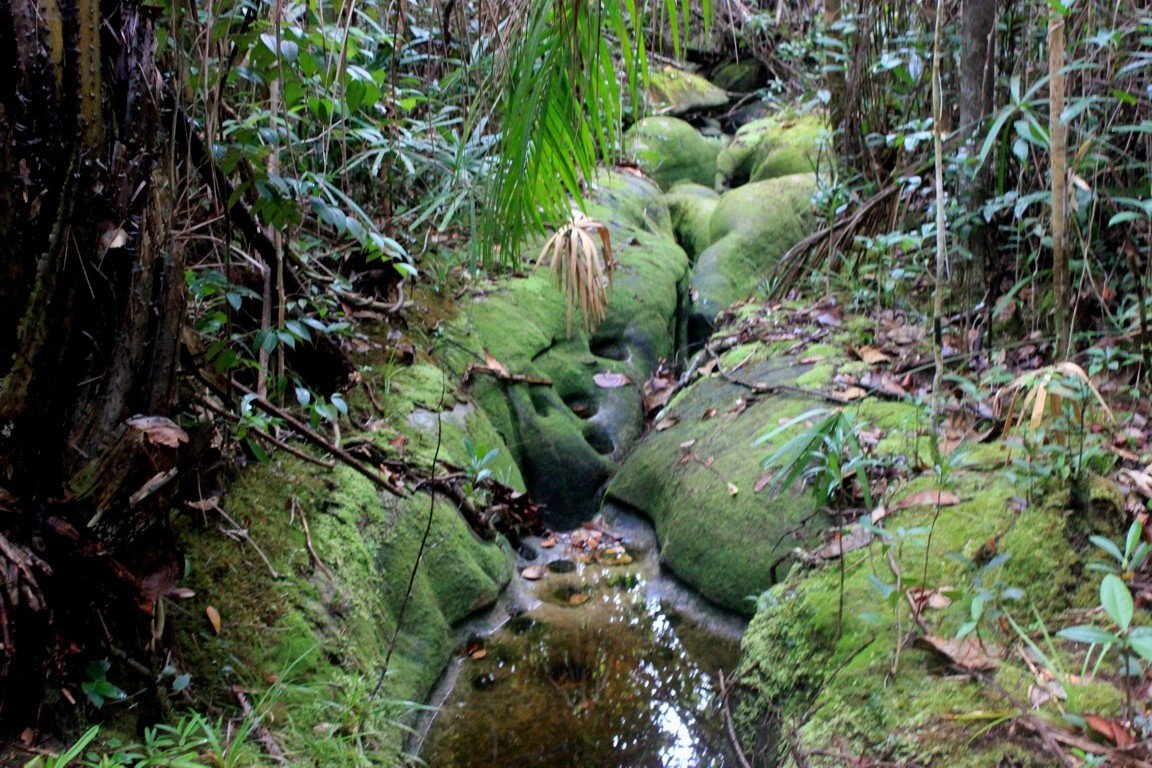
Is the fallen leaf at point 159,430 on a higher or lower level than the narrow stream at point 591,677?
higher

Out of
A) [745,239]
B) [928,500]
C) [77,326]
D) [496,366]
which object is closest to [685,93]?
[745,239]

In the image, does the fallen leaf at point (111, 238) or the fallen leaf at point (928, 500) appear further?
the fallen leaf at point (928, 500)

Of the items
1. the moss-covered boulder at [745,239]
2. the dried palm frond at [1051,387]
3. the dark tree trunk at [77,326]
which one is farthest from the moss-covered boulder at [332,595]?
the moss-covered boulder at [745,239]

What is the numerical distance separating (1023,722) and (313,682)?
1786 mm

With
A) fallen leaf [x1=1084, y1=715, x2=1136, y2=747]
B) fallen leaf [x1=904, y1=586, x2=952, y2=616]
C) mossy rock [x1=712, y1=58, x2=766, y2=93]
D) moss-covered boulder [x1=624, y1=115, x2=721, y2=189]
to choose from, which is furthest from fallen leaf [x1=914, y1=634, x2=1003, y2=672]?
mossy rock [x1=712, y1=58, x2=766, y2=93]

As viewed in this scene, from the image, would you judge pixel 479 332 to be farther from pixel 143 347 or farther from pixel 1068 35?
pixel 1068 35

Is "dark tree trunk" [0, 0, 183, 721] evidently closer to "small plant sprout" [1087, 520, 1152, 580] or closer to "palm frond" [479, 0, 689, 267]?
"palm frond" [479, 0, 689, 267]

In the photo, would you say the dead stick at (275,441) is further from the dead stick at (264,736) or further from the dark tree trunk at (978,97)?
the dark tree trunk at (978,97)

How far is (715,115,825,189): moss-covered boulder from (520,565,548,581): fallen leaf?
4.60 m

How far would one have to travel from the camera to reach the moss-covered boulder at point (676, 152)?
25.6 feet

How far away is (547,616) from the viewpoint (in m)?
3.27

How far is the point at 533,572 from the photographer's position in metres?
3.57

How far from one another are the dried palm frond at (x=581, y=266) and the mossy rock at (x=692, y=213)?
2413mm

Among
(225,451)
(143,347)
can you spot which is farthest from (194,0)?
(225,451)
